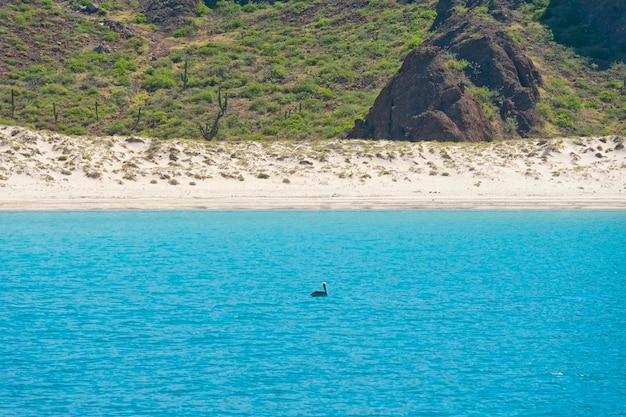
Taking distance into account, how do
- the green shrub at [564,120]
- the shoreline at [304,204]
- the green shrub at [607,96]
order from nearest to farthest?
1. the shoreline at [304,204]
2. the green shrub at [564,120]
3. the green shrub at [607,96]

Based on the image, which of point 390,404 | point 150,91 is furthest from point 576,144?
point 150,91

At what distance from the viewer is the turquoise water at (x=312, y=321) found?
11836 mm

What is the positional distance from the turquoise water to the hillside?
26152 millimetres

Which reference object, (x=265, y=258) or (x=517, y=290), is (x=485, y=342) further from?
(x=265, y=258)

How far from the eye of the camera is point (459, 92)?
45969mm

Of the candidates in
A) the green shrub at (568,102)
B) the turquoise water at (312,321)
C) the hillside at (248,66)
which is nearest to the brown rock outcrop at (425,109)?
the hillside at (248,66)

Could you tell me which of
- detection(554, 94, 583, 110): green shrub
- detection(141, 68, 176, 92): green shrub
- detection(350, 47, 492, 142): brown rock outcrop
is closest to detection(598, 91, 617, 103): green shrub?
detection(554, 94, 583, 110): green shrub

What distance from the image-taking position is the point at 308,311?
16.6 metres

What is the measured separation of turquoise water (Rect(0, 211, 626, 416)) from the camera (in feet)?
38.8

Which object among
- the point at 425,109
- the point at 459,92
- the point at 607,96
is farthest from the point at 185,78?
the point at 607,96

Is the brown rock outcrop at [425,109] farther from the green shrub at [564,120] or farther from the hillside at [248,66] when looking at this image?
the green shrub at [564,120]

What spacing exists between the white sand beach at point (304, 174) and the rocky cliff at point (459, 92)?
392 cm

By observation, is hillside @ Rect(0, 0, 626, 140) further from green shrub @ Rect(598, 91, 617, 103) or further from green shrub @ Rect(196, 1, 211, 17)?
green shrub @ Rect(196, 1, 211, 17)

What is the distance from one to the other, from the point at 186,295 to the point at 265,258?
4.69 metres
